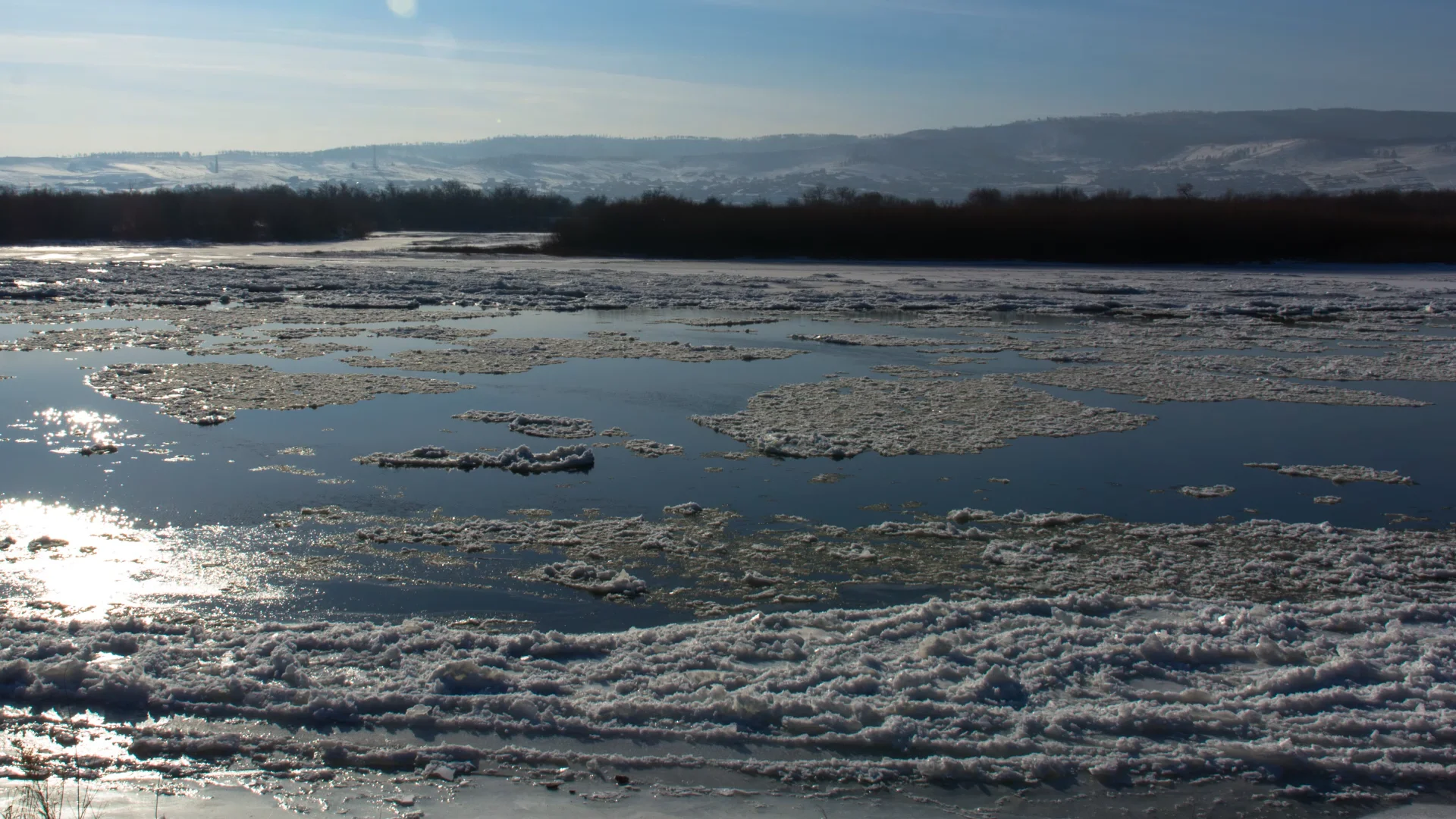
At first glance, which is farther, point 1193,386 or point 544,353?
point 544,353

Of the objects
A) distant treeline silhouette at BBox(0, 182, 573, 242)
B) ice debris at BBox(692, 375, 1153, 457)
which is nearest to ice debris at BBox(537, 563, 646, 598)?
ice debris at BBox(692, 375, 1153, 457)

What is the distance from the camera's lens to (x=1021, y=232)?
39.2 m

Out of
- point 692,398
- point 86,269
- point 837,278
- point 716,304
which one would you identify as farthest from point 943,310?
point 86,269

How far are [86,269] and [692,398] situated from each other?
2378 centimetres

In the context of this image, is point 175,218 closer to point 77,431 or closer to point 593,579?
point 77,431

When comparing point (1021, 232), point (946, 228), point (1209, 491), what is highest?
point (946, 228)

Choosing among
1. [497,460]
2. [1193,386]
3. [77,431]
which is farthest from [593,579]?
[1193,386]

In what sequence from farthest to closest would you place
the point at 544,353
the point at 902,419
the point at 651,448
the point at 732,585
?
1. the point at 544,353
2. the point at 902,419
3. the point at 651,448
4. the point at 732,585

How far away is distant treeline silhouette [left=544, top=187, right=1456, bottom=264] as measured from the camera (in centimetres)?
3728

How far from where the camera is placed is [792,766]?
3.68m

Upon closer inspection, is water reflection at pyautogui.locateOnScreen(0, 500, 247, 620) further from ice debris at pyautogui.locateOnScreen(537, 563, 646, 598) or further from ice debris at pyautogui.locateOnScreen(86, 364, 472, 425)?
ice debris at pyautogui.locateOnScreen(86, 364, 472, 425)

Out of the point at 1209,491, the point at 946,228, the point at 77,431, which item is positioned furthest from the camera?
the point at 946,228

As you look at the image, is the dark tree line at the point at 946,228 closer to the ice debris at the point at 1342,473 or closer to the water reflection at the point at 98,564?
the ice debris at the point at 1342,473

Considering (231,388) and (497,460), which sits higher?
(231,388)
